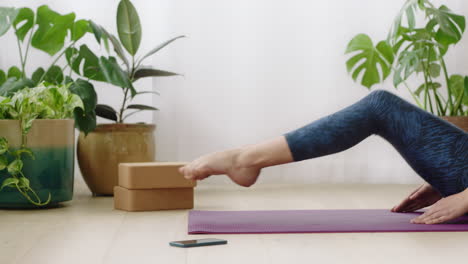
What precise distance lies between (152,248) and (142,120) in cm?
206

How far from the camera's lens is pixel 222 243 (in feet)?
5.81

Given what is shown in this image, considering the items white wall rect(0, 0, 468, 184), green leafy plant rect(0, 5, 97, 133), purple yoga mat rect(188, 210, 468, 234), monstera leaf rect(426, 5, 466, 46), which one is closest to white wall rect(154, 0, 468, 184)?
white wall rect(0, 0, 468, 184)

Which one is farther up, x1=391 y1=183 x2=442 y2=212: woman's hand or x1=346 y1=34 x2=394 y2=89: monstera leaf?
x1=346 y1=34 x2=394 y2=89: monstera leaf

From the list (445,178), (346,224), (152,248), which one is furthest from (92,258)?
(445,178)

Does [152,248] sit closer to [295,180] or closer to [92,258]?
[92,258]

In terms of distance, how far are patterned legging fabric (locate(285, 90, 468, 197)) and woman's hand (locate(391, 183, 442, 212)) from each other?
19 cm

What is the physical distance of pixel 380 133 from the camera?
2066mm

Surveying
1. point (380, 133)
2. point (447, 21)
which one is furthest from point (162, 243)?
point (447, 21)

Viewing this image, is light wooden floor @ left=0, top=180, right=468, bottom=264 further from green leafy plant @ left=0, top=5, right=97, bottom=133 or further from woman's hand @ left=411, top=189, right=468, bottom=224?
green leafy plant @ left=0, top=5, right=97, bottom=133

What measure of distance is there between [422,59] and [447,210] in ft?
5.36

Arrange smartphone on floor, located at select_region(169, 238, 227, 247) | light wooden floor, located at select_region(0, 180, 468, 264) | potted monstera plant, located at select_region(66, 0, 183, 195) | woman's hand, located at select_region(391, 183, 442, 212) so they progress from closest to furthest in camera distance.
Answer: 1. light wooden floor, located at select_region(0, 180, 468, 264)
2. smartphone on floor, located at select_region(169, 238, 227, 247)
3. woman's hand, located at select_region(391, 183, 442, 212)
4. potted monstera plant, located at select_region(66, 0, 183, 195)

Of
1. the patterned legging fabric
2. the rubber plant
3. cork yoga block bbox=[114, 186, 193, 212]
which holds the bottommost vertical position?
cork yoga block bbox=[114, 186, 193, 212]

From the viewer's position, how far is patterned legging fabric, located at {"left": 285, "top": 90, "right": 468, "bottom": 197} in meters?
1.98

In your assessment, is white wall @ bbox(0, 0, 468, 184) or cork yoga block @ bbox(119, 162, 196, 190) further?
white wall @ bbox(0, 0, 468, 184)
